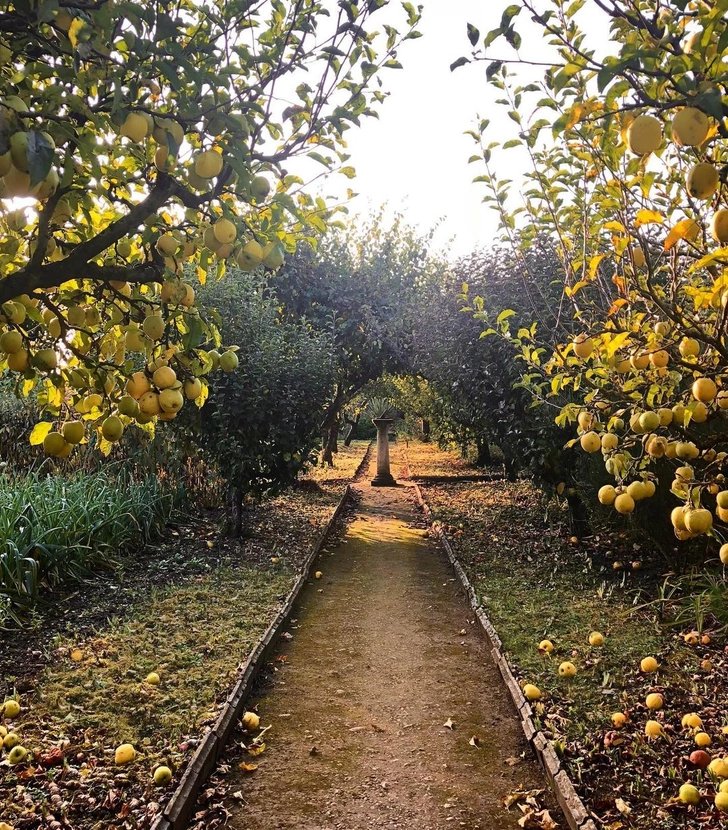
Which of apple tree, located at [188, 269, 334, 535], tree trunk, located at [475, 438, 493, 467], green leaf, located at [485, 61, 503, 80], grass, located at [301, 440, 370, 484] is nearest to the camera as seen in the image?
green leaf, located at [485, 61, 503, 80]

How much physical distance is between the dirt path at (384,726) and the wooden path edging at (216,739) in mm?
123

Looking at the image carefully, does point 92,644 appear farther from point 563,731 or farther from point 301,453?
point 301,453

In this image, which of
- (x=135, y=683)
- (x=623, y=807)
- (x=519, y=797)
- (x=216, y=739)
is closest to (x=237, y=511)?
(x=135, y=683)

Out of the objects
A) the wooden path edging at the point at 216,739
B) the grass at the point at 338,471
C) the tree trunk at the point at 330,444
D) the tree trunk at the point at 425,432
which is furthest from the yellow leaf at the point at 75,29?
the tree trunk at the point at 425,432

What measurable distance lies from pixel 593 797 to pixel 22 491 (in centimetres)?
535

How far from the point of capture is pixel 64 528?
5.61 meters

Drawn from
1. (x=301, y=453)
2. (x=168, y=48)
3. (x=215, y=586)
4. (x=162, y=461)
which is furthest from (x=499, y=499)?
(x=168, y=48)

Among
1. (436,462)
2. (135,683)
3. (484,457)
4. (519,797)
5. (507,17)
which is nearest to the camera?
(507,17)

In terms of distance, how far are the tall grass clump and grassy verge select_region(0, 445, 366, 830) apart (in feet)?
0.99

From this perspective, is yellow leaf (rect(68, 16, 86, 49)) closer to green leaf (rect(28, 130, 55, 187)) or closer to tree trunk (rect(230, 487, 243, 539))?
green leaf (rect(28, 130, 55, 187))

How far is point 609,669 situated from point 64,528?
422 centimetres

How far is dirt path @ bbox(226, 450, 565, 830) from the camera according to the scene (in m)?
2.78

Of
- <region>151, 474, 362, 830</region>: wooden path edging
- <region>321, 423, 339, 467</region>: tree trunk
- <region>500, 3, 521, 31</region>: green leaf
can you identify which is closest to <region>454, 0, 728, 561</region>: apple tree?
<region>500, 3, 521, 31</region>: green leaf

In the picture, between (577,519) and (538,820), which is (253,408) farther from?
(538,820)
